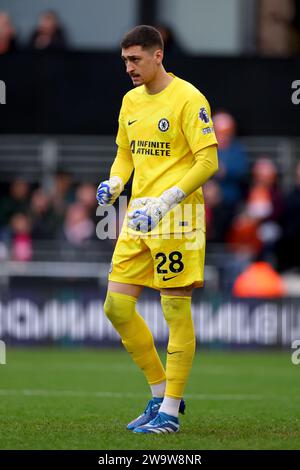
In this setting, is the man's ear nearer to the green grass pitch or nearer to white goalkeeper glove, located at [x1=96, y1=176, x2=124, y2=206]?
white goalkeeper glove, located at [x1=96, y1=176, x2=124, y2=206]

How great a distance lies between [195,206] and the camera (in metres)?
7.89

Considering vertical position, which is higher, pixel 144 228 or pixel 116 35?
pixel 116 35

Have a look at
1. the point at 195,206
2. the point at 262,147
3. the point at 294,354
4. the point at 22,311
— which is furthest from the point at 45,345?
the point at 195,206

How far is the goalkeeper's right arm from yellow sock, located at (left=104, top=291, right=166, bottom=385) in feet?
2.02

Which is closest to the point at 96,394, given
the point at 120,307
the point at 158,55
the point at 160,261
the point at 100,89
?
the point at 120,307

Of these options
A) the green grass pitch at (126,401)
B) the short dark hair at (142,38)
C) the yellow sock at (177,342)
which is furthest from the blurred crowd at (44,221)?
the short dark hair at (142,38)

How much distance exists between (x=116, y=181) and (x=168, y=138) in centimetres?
48

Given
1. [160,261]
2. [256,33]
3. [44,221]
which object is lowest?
[160,261]

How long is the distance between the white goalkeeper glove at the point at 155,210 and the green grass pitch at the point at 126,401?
1.31 metres

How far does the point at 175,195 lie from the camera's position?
7559 millimetres

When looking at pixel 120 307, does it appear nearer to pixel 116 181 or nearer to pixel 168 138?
pixel 116 181

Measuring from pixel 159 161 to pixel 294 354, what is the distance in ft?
24.6

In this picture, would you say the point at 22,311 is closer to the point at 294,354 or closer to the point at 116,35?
the point at 294,354

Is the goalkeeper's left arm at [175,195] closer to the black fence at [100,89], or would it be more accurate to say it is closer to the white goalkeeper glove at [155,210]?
the white goalkeeper glove at [155,210]
